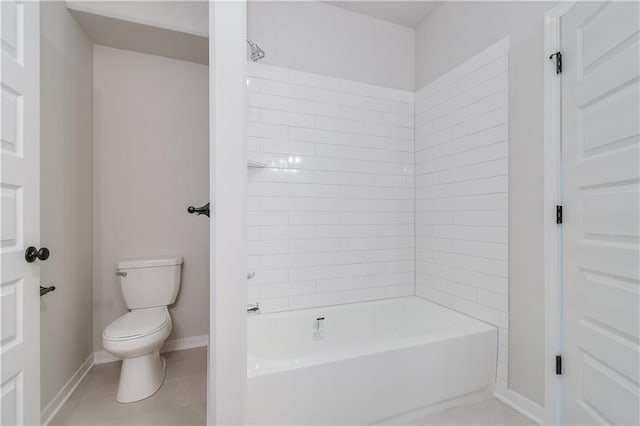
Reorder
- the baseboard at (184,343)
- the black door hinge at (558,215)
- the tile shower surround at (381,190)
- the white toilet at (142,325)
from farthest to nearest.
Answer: the baseboard at (184,343), the tile shower surround at (381,190), the white toilet at (142,325), the black door hinge at (558,215)

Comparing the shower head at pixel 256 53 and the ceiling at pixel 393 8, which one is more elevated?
the ceiling at pixel 393 8

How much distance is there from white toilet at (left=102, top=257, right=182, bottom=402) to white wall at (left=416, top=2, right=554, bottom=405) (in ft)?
7.29

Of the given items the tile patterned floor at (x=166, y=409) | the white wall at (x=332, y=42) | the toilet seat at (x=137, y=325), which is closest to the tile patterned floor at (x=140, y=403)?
the tile patterned floor at (x=166, y=409)

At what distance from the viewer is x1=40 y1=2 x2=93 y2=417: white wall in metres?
1.79

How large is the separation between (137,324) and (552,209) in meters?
2.54

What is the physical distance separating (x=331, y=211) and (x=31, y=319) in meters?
1.73

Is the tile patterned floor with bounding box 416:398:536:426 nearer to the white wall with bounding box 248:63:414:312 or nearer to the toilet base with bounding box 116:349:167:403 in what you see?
the white wall with bounding box 248:63:414:312

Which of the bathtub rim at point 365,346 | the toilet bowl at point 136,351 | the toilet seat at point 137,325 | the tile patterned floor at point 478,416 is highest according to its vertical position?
the bathtub rim at point 365,346

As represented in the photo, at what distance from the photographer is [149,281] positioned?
95.0 inches

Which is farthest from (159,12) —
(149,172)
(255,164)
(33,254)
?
(33,254)

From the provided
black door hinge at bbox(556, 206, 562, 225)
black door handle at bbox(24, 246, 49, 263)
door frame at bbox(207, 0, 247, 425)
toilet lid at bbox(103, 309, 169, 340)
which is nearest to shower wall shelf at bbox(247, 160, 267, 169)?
door frame at bbox(207, 0, 247, 425)

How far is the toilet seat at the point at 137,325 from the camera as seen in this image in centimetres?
189

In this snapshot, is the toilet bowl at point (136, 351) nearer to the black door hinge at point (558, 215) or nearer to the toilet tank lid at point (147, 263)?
the toilet tank lid at point (147, 263)

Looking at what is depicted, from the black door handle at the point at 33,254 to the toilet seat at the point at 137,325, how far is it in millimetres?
864
